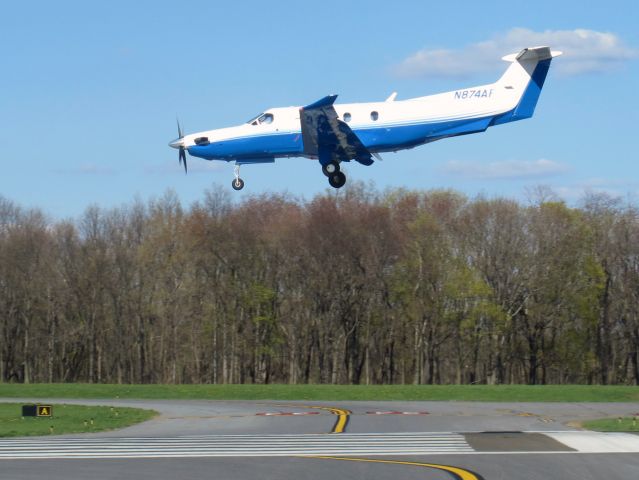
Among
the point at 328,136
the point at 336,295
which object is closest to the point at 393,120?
the point at 328,136

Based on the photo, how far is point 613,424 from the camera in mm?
29328

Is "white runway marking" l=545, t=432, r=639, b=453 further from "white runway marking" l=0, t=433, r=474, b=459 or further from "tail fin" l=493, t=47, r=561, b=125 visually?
"tail fin" l=493, t=47, r=561, b=125

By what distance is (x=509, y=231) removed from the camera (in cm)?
7694

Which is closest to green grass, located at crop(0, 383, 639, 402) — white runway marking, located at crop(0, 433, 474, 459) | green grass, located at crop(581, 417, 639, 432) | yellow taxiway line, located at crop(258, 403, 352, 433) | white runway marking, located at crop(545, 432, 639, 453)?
yellow taxiway line, located at crop(258, 403, 352, 433)

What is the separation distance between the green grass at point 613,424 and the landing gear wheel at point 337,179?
10.9m

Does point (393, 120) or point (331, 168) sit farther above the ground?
point (393, 120)

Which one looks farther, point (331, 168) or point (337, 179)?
point (331, 168)

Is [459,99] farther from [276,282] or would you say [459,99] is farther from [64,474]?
[276,282]

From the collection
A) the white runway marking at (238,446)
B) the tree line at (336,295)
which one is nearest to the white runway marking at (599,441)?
the white runway marking at (238,446)

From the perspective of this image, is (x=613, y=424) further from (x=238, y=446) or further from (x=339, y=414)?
(x=238, y=446)

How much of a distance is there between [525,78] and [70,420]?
1895 centimetres

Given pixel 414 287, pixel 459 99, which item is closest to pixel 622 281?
pixel 414 287

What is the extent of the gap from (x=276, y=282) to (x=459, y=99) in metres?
47.5

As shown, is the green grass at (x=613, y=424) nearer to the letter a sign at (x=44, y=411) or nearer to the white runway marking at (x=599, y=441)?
the white runway marking at (x=599, y=441)
